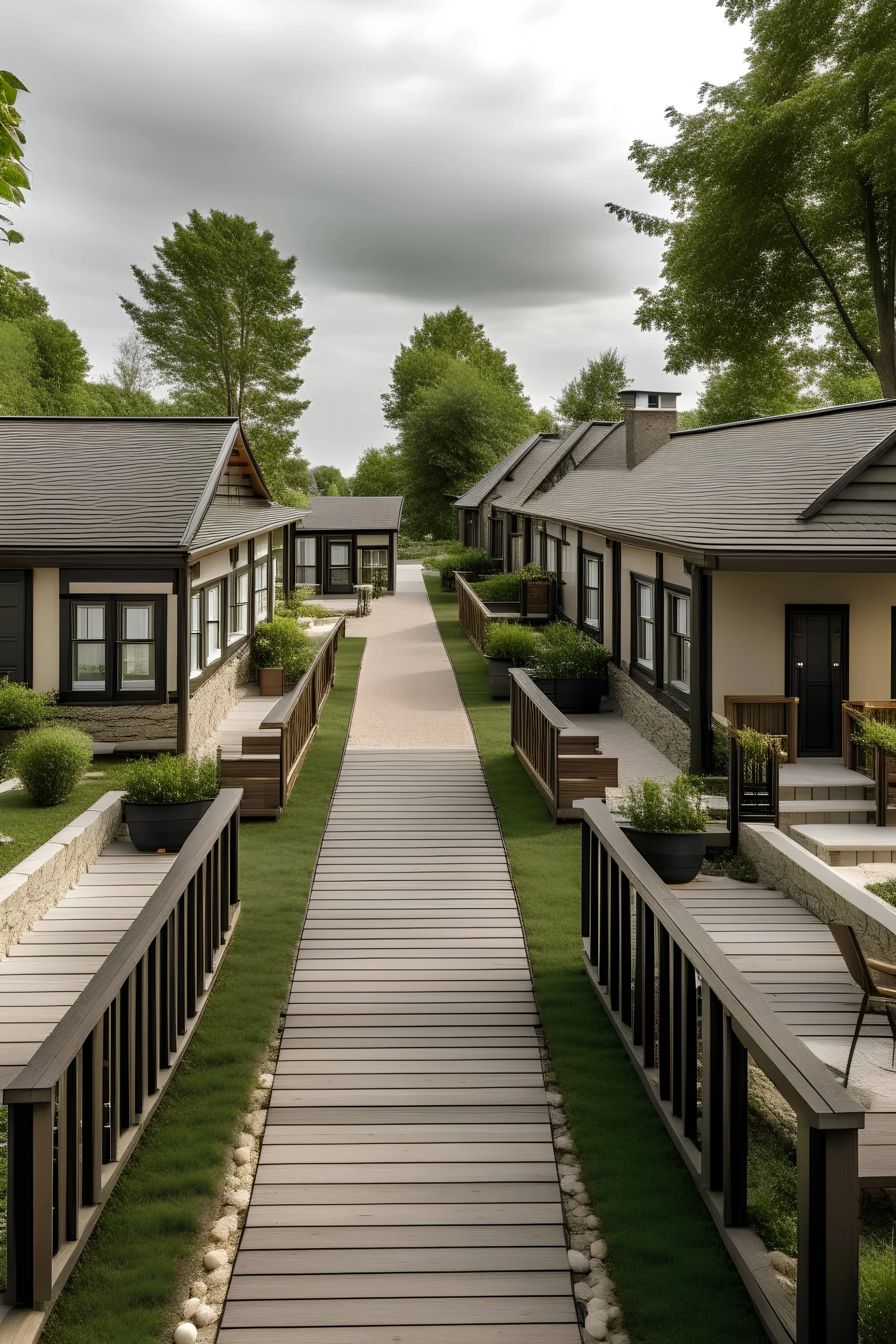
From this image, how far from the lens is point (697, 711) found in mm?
14172

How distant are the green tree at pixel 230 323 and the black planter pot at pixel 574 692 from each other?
125ft

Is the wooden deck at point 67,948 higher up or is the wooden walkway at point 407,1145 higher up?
the wooden deck at point 67,948

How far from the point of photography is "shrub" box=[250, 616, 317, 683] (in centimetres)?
2283

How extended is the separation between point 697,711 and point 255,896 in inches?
271

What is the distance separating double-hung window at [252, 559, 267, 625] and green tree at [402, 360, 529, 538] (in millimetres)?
34363

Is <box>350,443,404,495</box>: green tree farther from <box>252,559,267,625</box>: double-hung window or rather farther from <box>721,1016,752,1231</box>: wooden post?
<box>721,1016,752,1231</box>: wooden post

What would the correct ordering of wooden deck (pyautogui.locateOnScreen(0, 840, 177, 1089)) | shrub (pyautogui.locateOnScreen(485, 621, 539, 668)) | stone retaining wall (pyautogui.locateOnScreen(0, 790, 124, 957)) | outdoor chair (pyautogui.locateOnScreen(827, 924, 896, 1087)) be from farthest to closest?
shrub (pyautogui.locateOnScreen(485, 621, 539, 668)) < stone retaining wall (pyautogui.locateOnScreen(0, 790, 124, 957)) < wooden deck (pyautogui.locateOnScreen(0, 840, 177, 1089)) < outdoor chair (pyautogui.locateOnScreen(827, 924, 896, 1087))

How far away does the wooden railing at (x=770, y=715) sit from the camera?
1344 cm

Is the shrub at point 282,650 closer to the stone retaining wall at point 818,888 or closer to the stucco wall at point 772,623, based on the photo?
the stucco wall at point 772,623

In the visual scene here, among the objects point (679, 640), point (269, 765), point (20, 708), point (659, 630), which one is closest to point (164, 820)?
point (269, 765)

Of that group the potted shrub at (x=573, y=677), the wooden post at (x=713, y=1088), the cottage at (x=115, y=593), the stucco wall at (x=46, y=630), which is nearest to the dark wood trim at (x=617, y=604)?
the potted shrub at (x=573, y=677)

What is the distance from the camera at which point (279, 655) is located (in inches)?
915

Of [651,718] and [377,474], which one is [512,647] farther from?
[377,474]

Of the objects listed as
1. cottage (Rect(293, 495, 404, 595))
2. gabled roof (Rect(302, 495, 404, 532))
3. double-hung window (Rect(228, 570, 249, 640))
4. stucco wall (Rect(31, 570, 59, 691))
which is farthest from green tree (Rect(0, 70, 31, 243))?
cottage (Rect(293, 495, 404, 595))
